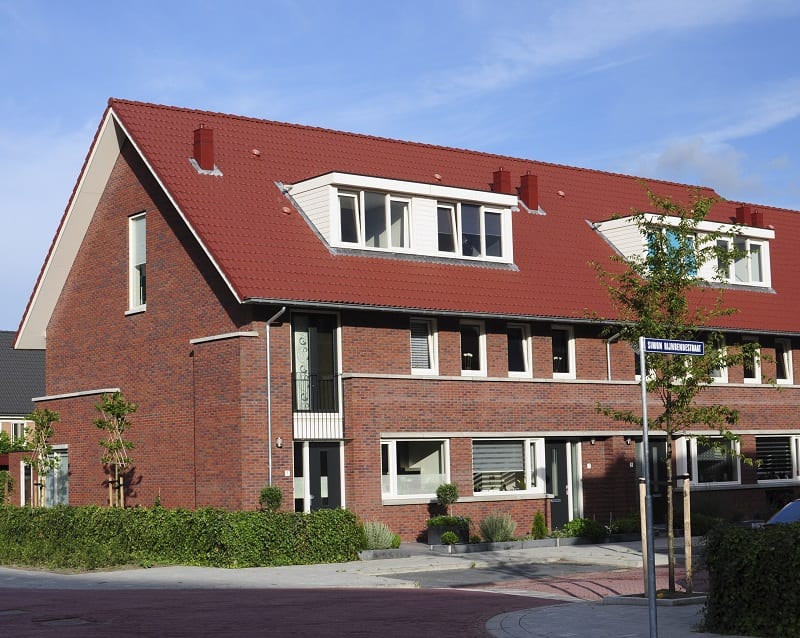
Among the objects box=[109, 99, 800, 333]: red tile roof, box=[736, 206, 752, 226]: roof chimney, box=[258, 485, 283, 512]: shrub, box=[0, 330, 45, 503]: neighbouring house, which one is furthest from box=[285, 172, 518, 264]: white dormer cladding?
box=[0, 330, 45, 503]: neighbouring house

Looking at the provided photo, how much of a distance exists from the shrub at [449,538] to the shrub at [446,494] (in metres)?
1.53

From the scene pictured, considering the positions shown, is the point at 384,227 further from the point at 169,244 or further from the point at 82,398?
the point at 82,398

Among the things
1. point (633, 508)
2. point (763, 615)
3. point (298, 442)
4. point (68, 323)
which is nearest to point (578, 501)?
point (633, 508)

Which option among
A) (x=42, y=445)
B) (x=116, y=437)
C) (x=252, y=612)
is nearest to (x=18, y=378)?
(x=42, y=445)

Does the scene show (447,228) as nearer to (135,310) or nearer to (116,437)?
(135,310)

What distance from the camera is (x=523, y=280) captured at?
3095cm

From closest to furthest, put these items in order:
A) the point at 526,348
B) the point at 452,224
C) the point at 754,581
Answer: the point at 754,581 → the point at 452,224 → the point at 526,348

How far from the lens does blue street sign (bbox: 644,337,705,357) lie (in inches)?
511

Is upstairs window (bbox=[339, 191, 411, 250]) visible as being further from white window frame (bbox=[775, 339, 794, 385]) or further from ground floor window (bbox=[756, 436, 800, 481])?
white window frame (bbox=[775, 339, 794, 385])

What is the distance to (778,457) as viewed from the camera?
35.8 metres

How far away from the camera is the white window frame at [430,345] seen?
94.0 ft

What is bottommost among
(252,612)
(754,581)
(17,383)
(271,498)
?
(252,612)

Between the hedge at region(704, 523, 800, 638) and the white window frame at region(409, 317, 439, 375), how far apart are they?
48.7 feet

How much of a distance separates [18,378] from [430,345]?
36.0 m
